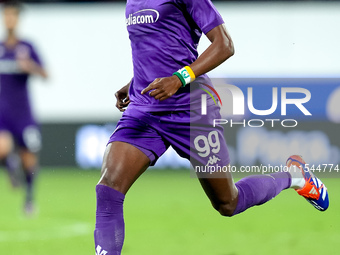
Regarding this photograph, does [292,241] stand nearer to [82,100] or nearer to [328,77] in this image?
[328,77]

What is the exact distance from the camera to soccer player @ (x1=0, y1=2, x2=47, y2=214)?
8.88 metres

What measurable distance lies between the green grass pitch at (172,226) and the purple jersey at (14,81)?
1378 mm

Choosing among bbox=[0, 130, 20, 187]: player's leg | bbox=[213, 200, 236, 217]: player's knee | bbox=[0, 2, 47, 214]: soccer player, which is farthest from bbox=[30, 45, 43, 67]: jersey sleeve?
bbox=[213, 200, 236, 217]: player's knee

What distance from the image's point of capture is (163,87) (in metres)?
3.59

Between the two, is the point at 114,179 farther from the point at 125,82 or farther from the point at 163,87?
the point at 125,82

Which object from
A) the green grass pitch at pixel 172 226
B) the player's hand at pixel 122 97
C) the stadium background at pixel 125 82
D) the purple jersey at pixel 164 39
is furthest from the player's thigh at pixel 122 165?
the stadium background at pixel 125 82

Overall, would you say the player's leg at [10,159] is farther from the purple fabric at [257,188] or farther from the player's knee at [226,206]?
the player's knee at [226,206]

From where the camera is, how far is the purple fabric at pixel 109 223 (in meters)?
3.64

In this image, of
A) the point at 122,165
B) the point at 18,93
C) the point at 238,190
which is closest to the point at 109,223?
the point at 122,165

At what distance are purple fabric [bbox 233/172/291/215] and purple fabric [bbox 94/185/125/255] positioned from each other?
0.94 meters

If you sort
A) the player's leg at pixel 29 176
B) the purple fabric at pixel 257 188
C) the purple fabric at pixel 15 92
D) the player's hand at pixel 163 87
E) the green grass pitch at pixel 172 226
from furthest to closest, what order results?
the purple fabric at pixel 15 92, the player's leg at pixel 29 176, the green grass pitch at pixel 172 226, the purple fabric at pixel 257 188, the player's hand at pixel 163 87

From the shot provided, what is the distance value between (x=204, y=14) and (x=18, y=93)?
6431 millimetres

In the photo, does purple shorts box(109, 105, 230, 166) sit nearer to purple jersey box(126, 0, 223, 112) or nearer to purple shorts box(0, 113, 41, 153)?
purple jersey box(126, 0, 223, 112)

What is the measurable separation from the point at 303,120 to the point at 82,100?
171 inches
